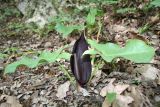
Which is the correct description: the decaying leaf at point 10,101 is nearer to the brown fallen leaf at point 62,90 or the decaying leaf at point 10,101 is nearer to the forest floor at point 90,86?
the forest floor at point 90,86

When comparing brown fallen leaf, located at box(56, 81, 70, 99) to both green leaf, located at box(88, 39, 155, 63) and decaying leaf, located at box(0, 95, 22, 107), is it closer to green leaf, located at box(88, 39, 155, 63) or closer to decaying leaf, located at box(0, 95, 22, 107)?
decaying leaf, located at box(0, 95, 22, 107)

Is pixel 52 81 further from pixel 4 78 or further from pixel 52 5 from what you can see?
pixel 52 5

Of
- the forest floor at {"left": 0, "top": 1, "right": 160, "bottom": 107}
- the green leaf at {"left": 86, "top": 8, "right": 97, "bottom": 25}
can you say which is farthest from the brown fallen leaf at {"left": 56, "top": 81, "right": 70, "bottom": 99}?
the green leaf at {"left": 86, "top": 8, "right": 97, "bottom": 25}

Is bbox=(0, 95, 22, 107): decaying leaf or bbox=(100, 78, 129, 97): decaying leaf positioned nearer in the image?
bbox=(100, 78, 129, 97): decaying leaf

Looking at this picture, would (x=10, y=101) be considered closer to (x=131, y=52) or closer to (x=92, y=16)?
(x=131, y=52)

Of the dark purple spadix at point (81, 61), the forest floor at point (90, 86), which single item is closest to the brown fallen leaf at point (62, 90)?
the forest floor at point (90, 86)

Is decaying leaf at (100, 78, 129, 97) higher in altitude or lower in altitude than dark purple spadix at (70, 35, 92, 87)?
lower

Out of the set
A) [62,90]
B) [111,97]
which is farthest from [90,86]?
[111,97]
